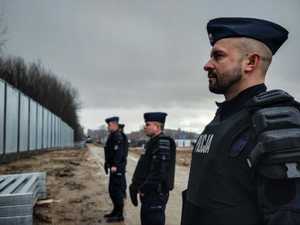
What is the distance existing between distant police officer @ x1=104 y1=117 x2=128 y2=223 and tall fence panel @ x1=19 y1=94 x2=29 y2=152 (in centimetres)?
1347

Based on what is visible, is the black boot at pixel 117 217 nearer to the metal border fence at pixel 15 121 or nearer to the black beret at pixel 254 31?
the black beret at pixel 254 31

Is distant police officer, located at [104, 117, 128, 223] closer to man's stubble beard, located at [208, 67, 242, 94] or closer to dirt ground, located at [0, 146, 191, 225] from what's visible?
dirt ground, located at [0, 146, 191, 225]

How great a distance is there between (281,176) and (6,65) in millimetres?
62014

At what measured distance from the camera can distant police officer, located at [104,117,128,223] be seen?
991cm

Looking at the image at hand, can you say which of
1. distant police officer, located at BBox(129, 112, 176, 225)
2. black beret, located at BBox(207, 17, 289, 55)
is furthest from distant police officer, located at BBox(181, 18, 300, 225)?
distant police officer, located at BBox(129, 112, 176, 225)

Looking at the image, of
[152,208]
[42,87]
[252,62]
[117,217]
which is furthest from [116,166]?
[42,87]

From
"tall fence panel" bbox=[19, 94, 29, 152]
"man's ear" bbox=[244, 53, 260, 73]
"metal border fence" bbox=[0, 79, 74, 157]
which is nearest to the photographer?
"man's ear" bbox=[244, 53, 260, 73]

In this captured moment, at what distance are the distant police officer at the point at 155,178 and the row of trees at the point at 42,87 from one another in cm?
4476

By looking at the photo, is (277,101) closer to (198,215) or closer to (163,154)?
(198,215)

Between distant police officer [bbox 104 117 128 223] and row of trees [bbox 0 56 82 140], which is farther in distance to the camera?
row of trees [bbox 0 56 82 140]

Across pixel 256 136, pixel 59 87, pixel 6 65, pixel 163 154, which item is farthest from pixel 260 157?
pixel 59 87

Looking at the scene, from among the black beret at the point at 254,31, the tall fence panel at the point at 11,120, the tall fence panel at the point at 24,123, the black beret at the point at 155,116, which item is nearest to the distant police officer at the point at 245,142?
the black beret at the point at 254,31

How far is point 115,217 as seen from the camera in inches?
386

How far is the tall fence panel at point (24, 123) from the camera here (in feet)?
76.5
